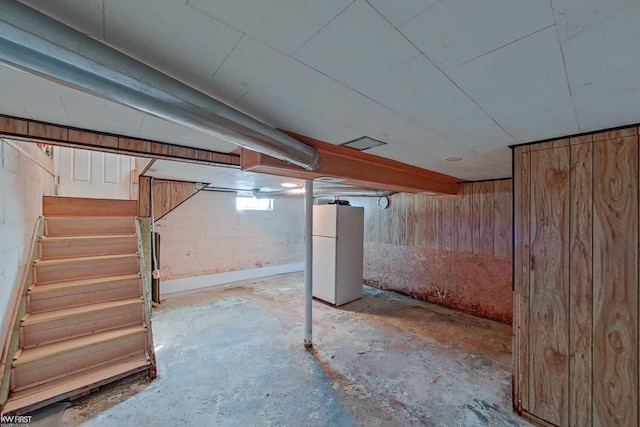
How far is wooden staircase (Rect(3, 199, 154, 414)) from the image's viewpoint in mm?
1985

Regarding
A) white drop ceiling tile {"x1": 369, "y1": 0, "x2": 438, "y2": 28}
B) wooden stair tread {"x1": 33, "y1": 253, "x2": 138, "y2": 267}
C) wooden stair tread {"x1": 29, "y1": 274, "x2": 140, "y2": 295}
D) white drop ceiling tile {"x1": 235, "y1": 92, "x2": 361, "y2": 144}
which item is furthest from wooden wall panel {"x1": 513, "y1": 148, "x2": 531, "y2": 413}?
wooden stair tread {"x1": 33, "y1": 253, "x2": 138, "y2": 267}

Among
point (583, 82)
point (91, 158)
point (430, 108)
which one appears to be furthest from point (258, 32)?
point (91, 158)

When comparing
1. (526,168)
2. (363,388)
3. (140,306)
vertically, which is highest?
(526,168)

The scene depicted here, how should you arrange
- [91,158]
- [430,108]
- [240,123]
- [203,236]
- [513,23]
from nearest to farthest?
[513,23] < [240,123] < [430,108] < [91,158] < [203,236]

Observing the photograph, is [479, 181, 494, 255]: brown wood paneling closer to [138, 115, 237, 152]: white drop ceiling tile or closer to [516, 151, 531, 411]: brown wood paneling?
[516, 151, 531, 411]: brown wood paneling

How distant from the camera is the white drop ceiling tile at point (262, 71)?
0.84 metres

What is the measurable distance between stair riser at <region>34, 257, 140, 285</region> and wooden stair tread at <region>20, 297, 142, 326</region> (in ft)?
0.98

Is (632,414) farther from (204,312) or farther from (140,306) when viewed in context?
(204,312)

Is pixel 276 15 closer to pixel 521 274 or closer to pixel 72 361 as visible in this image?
pixel 521 274

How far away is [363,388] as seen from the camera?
2236 millimetres

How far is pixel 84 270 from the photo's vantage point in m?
2.55

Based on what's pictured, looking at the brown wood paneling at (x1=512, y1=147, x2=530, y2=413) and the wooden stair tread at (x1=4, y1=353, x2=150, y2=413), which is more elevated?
the brown wood paneling at (x1=512, y1=147, x2=530, y2=413)

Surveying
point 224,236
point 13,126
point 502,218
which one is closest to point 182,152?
point 13,126

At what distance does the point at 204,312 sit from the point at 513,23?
4.28 metres
